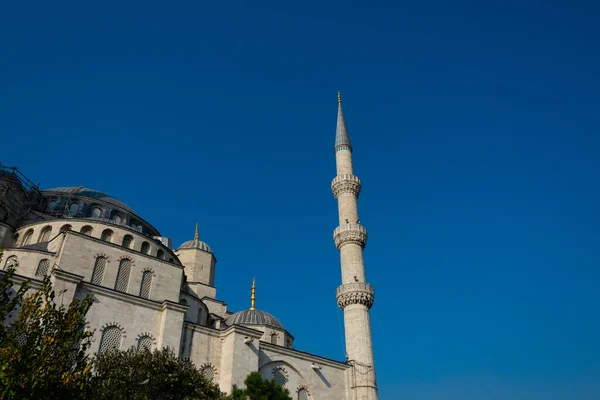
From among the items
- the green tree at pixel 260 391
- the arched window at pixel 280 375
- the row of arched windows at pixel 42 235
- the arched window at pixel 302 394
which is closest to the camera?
the green tree at pixel 260 391

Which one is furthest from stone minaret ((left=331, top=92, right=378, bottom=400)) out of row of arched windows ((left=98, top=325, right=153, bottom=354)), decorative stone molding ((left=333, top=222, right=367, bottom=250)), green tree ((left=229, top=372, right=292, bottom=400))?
row of arched windows ((left=98, top=325, right=153, bottom=354))

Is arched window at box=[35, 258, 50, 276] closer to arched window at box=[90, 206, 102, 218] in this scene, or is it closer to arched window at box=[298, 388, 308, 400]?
arched window at box=[90, 206, 102, 218]

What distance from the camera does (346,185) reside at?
27.2m

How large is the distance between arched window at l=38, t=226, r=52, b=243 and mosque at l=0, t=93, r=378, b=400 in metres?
0.04

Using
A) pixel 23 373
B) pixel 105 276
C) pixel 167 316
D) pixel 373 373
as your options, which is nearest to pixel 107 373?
pixel 23 373

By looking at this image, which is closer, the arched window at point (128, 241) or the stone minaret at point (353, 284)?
the arched window at point (128, 241)

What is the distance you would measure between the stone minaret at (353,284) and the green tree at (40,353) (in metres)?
14.6

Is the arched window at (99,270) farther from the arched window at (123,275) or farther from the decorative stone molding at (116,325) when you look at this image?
the decorative stone molding at (116,325)

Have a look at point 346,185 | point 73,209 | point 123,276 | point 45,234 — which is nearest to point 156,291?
point 123,276

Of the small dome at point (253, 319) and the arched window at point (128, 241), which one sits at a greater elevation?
the arched window at point (128, 241)

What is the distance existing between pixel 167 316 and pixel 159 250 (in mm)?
4483

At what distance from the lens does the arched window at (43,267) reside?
57.2 ft

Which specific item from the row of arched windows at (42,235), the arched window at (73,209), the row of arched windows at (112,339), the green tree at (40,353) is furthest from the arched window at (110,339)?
the arched window at (73,209)

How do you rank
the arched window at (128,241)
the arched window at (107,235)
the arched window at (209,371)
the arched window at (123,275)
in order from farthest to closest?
the arched window at (128,241) < the arched window at (107,235) < the arched window at (123,275) < the arched window at (209,371)
